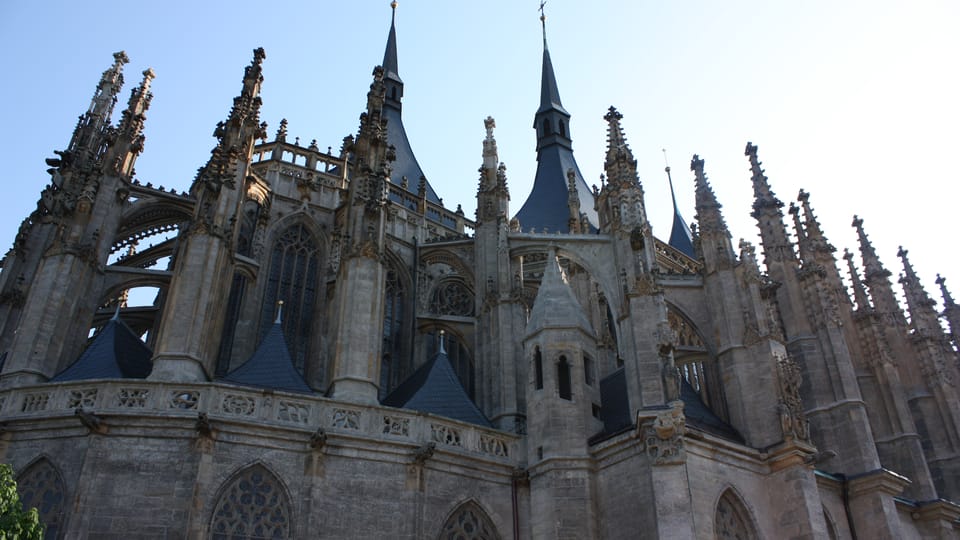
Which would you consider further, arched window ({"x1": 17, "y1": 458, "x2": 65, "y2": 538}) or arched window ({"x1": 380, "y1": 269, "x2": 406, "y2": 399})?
arched window ({"x1": 380, "y1": 269, "x2": 406, "y2": 399})

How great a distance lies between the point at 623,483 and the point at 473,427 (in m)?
2.83

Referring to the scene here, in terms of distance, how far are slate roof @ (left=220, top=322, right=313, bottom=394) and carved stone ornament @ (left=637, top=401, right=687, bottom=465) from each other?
19.8 ft

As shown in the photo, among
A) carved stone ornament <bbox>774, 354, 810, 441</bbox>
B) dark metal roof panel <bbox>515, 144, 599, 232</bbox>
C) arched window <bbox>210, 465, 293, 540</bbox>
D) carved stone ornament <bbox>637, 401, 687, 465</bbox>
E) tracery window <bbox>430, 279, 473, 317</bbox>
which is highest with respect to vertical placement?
dark metal roof panel <bbox>515, 144, 599, 232</bbox>

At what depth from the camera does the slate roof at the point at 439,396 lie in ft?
50.1

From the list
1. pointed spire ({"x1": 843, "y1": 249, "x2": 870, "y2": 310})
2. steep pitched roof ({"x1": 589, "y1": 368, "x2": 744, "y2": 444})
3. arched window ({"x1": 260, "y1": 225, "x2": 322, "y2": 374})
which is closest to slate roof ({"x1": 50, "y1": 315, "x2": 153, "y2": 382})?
arched window ({"x1": 260, "y1": 225, "x2": 322, "y2": 374})

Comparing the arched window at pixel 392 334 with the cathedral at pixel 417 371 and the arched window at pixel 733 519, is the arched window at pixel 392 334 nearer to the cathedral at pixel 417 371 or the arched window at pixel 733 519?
the cathedral at pixel 417 371

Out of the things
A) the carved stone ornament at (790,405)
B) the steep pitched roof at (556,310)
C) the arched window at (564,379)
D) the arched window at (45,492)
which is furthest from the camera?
the steep pitched roof at (556,310)

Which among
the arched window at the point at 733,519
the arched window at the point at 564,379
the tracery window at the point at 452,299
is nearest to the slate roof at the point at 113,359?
the arched window at the point at 564,379

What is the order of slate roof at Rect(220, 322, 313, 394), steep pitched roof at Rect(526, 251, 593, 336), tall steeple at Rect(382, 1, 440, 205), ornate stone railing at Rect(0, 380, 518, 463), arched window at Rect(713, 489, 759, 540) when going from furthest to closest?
tall steeple at Rect(382, 1, 440, 205) < steep pitched roof at Rect(526, 251, 593, 336) < slate roof at Rect(220, 322, 313, 394) < arched window at Rect(713, 489, 759, 540) < ornate stone railing at Rect(0, 380, 518, 463)

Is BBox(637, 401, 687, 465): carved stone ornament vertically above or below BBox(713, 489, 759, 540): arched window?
above

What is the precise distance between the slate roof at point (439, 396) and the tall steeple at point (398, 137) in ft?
31.9

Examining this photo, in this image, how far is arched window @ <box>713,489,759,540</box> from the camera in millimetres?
13750

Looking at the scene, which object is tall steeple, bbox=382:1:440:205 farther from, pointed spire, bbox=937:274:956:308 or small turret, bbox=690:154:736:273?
pointed spire, bbox=937:274:956:308

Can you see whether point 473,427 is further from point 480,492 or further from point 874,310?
point 874,310
